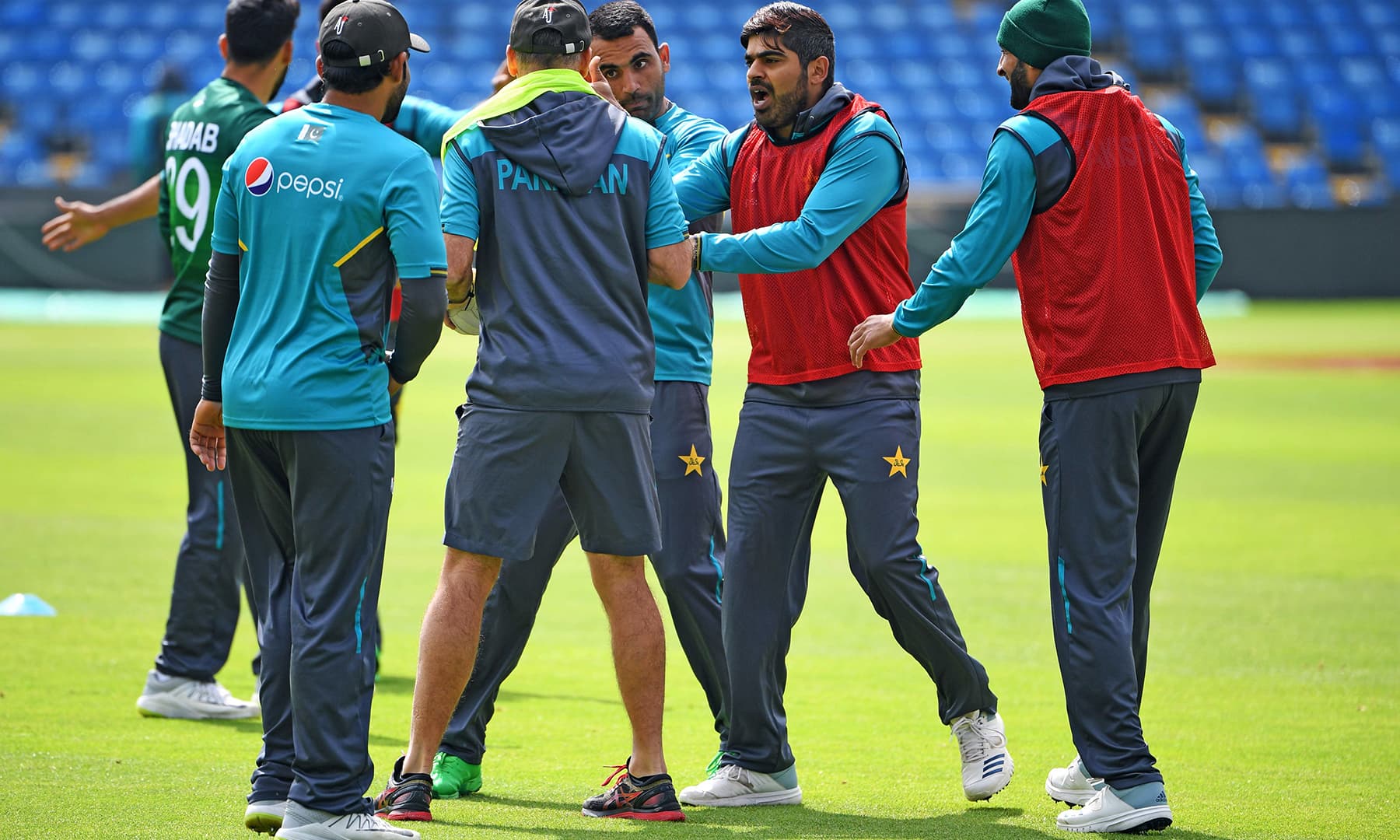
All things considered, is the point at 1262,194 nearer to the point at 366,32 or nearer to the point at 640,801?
the point at 640,801

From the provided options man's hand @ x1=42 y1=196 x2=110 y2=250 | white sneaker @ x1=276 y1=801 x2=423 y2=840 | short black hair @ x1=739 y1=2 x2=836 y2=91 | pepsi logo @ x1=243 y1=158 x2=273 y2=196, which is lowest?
white sneaker @ x1=276 y1=801 x2=423 y2=840

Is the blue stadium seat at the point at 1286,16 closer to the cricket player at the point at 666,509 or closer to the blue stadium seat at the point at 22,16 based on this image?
the blue stadium seat at the point at 22,16

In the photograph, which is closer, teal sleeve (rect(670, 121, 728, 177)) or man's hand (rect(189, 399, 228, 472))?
man's hand (rect(189, 399, 228, 472))

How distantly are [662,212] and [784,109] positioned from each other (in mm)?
610

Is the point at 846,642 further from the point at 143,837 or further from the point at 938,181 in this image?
the point at 938,181

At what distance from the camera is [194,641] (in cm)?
612

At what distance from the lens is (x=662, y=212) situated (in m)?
4.74

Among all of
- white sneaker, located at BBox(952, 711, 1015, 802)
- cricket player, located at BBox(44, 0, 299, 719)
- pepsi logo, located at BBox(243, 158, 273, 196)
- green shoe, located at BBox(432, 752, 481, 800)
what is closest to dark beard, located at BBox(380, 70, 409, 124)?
pepsi logo, located at BBox(243, 158, 273, 196)

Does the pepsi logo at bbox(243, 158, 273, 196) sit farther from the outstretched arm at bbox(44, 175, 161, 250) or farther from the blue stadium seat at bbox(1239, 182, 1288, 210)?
the blue stadium seat at bbox(1239, 182, 1288, 210)

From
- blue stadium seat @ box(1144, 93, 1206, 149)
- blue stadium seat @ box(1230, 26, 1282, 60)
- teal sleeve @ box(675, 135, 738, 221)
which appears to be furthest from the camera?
blue stadium seat @ box(1230, 26, 1282, 60)

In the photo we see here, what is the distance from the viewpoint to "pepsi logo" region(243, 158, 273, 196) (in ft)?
13.8

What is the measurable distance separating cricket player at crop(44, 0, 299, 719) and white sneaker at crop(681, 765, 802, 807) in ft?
6.69

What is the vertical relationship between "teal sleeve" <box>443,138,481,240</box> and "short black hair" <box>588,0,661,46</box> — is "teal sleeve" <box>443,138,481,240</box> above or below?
below

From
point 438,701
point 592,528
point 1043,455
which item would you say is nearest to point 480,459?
point 592,528
